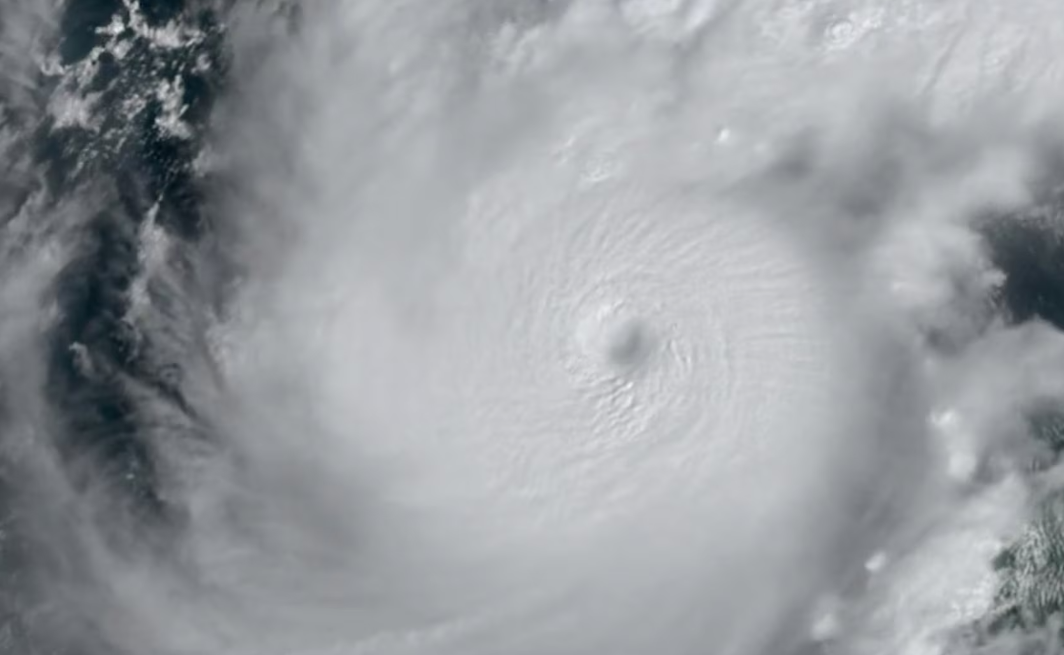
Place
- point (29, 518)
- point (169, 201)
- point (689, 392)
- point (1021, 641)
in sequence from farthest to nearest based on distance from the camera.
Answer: point (169, 201) → point (29, 518) → point (689, 392) → point (1021, 641)

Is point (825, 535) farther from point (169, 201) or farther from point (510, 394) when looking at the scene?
point (169, 201)

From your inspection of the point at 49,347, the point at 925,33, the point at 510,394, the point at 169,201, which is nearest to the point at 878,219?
the point at 925,33

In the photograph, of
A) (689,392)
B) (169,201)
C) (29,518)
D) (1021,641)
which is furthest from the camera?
(169,201)

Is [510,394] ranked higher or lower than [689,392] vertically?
higher

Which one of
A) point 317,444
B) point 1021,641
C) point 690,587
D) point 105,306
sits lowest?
point 1021,641

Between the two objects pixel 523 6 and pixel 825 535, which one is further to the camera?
pixel 523 6

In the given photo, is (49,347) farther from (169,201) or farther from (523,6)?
(523,6)
